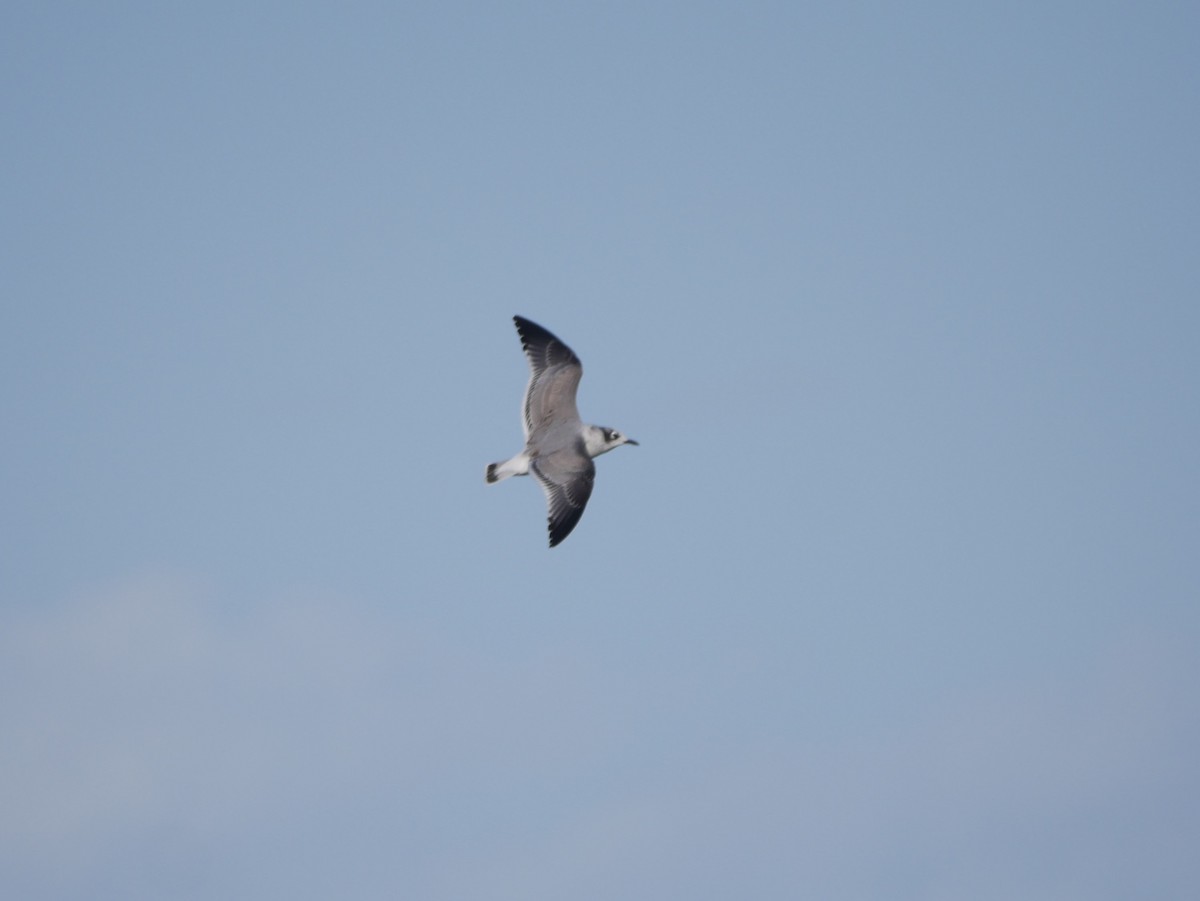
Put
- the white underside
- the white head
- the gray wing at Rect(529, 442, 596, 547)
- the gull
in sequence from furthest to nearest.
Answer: the white head < the white underside < the gull < the gray wing at Rect(529, 442, 596, 547)

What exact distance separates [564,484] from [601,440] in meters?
1.80

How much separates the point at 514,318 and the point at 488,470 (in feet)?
11.4

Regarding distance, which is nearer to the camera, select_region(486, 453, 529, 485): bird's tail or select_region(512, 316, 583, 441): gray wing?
select_region(486, 453, 529, 485): bird's tail

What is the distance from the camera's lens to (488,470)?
24.1m

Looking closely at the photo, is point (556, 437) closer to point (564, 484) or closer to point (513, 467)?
point (513, 467)

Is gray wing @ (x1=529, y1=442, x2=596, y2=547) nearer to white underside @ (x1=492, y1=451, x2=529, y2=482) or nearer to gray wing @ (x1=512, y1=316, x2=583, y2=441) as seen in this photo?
white underside @ (x1=492, y1=451, x2=529, y2=482)

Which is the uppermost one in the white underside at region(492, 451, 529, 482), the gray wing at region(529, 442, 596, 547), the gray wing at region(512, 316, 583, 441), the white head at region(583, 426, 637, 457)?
the gray wing at region(512, 316, 583, 441)

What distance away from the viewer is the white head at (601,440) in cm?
2450

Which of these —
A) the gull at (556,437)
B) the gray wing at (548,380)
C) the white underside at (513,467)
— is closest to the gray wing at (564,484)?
the gull at (556,437)

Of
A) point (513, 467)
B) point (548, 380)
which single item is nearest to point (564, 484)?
point (513, 467)

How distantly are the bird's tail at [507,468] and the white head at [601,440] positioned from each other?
1.28m

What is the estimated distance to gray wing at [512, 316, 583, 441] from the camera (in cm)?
2470

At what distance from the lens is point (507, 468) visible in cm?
2402

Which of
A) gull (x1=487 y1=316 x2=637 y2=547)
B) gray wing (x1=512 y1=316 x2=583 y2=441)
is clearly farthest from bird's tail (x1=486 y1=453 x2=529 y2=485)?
gray wing (x1=512 y1=316 x2=583 y2=441)
